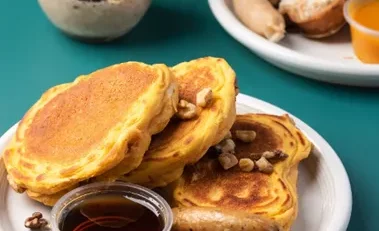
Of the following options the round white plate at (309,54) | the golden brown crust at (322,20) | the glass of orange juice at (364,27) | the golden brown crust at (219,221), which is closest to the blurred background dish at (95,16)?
the round white plate at (309,54)

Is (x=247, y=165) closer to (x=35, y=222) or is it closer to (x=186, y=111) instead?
(x=186, y=111)

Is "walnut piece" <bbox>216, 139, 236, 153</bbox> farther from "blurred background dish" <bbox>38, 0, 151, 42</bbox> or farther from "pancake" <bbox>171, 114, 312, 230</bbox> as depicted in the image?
"blurred background dish" <bbox>38, 0, 151, 42</bbox>

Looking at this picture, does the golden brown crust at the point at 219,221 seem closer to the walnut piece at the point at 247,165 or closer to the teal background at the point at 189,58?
the walnut piece at the point at 247,165

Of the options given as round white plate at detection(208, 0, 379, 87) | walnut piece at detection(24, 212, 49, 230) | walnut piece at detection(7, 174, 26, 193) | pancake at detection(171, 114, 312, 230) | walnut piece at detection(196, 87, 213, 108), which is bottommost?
round white plate at detection(208, 0, 379, 87)

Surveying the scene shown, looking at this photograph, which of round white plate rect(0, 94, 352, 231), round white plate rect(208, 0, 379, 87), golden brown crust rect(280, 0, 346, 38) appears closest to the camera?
round white plate rect(0, 94, 352, 231)

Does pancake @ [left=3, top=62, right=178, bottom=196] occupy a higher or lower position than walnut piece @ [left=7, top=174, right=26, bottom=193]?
higher

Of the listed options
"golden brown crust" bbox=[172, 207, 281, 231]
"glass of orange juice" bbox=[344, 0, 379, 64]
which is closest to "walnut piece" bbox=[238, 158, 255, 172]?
"golden brown crust" bbox=[172, 207, 281, 231]

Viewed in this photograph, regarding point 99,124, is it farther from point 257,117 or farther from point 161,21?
point 161,21

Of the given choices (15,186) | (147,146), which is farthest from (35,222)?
(147,146)
